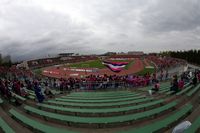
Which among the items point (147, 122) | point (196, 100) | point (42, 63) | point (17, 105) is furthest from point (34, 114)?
point (42, 63)

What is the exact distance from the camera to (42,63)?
71.6 metres

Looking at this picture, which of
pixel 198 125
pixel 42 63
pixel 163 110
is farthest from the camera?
pixel 42 63

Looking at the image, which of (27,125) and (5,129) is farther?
(27,125)

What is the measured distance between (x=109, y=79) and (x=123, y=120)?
1081 centimetres

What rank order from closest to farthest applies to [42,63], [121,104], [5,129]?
[5,129]
[121,104]
[42,63]

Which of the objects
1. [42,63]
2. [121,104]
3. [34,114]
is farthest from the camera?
[42,63]

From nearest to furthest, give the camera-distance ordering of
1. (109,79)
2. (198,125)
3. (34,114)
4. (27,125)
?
(198,125) < (27,125) < (34,114) < (109,79)

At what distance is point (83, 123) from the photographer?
764 cm

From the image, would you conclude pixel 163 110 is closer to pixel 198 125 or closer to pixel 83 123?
pixel 198 125

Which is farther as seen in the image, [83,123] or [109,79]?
[109,79]

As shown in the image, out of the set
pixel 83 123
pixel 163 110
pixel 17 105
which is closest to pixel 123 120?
pixel 83 123

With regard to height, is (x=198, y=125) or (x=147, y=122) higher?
(x=198, y=125)

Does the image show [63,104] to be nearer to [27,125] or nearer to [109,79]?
[27,125]

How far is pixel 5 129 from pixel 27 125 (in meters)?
0.94
